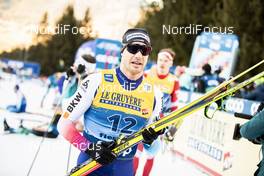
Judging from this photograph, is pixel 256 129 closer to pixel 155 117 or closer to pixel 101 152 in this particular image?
pixel 155 117

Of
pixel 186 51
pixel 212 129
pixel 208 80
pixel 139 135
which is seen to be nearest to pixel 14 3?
pixel 208 80

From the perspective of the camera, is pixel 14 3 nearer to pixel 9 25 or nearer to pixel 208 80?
pixel 9 25

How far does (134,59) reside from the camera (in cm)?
259

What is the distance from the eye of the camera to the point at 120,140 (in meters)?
2.46

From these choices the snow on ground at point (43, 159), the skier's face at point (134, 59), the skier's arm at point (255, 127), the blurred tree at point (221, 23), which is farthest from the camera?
the blurred tree at point (221, 23)

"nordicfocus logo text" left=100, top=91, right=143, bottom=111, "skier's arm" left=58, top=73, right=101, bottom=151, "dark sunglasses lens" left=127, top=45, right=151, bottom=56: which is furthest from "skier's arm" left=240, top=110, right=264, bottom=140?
"skier's arm" left=58, top=73, right=101, bottom=151

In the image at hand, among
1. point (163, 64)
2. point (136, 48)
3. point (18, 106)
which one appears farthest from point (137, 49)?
point (18, 106)

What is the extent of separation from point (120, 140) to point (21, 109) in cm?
690

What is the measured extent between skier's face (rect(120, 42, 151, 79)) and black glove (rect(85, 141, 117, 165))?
514 mm

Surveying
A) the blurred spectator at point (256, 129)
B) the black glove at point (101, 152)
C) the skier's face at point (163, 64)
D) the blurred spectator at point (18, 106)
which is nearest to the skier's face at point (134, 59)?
the black glove at point (101, 152)

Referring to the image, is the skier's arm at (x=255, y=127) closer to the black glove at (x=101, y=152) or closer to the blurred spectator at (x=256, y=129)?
the blurred spectator at (x=256, y=129)

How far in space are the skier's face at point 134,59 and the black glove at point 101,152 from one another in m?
0.51

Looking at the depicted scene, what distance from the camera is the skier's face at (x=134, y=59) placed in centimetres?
260

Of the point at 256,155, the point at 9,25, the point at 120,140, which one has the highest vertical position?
the point at 9,25
